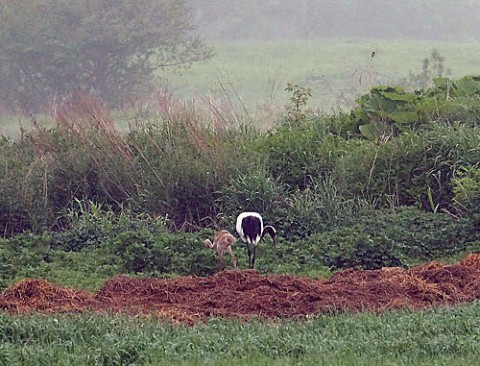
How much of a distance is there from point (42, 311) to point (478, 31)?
49.2 metres

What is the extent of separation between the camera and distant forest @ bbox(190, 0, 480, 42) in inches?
2021

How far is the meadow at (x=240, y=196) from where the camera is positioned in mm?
7398

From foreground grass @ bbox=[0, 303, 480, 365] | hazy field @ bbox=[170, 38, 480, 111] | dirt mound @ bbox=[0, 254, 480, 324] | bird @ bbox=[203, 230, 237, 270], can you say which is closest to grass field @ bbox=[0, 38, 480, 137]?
hazy field @ bbox=[170, 38, 480, 111]

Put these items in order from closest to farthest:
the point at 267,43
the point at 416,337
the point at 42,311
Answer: the point at 416,337
the point at 42,311
the point at 267,43

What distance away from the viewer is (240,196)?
40.1 ft

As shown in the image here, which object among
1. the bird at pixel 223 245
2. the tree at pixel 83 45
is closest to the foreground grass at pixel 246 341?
the bird at pixel 223 245

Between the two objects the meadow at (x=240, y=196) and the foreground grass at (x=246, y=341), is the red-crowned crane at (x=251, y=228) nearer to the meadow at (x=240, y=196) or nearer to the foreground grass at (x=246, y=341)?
the meadow at (x=240, y=196)

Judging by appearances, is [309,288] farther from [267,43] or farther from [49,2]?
[267,43]

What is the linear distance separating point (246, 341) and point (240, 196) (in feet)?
17.9

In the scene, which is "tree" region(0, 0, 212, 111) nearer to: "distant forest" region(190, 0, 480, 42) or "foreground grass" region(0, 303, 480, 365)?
"distant forest" region(190, 0, 480, 42)

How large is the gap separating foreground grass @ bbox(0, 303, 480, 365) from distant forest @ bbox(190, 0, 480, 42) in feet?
145

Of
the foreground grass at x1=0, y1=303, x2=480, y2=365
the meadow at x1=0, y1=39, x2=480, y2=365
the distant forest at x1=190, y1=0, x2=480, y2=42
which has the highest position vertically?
the foreground grass at x1=0, y1=303, x2=480, y2=365

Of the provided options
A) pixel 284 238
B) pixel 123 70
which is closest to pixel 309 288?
pixel 284 238

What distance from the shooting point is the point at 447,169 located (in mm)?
12492
